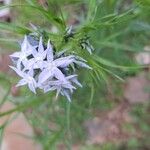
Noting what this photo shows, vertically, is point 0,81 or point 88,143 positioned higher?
point 0,81

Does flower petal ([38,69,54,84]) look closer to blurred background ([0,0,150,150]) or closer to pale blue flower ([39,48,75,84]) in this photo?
pale blue flower ([39,48,75,84])

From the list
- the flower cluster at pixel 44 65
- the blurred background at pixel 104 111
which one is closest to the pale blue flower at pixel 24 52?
the flower cluster at pixel 44 65

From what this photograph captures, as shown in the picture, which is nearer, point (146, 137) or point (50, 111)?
point (50, 111)

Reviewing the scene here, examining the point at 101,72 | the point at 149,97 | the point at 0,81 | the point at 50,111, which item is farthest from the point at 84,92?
the point at 149,97

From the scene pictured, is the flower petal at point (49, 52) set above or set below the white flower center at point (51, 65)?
above

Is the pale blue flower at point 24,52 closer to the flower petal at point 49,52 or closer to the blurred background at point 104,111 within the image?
the flower petal at point 49,52

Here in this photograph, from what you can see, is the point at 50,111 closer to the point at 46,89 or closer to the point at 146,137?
the point at 146,137

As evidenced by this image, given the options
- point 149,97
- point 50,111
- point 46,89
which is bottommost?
point 149,97

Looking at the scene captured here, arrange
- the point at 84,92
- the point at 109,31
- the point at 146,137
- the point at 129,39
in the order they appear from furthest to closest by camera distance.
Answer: the point at 146,137
the point at 129,39
the point at 84,92
the point at 109,31

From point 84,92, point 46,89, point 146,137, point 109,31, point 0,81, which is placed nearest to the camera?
point 46,89
